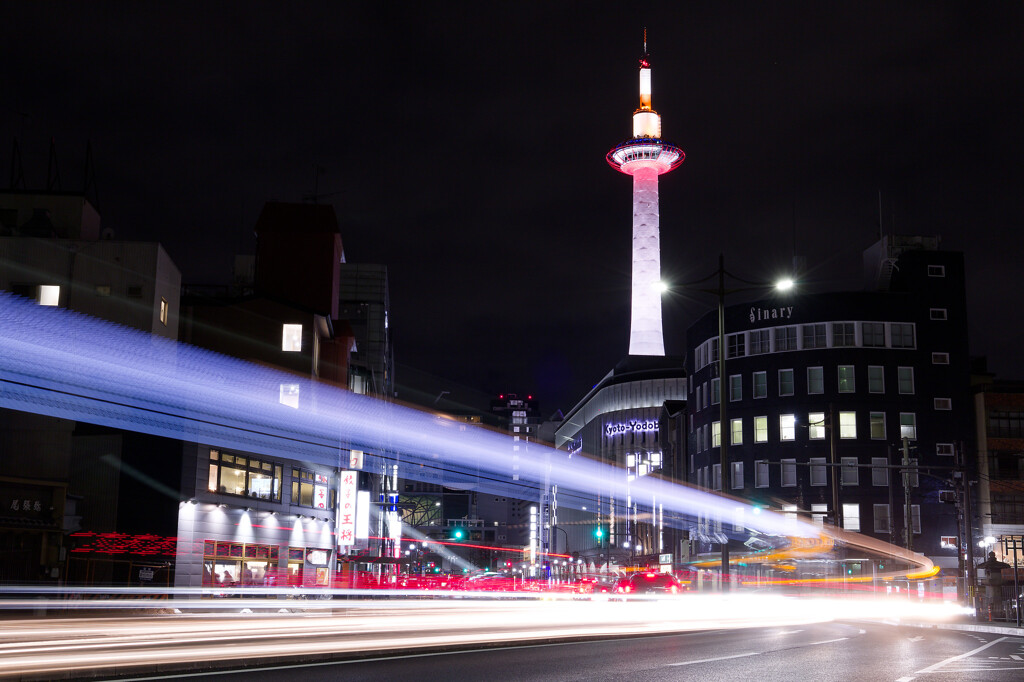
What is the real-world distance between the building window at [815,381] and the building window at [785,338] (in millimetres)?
2544

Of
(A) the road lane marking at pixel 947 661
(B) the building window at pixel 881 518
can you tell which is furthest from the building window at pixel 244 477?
(B) the building window at pixel 881 518

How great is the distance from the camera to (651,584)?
183ft

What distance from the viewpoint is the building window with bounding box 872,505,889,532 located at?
261ft

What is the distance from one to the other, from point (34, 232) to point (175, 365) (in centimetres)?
1043

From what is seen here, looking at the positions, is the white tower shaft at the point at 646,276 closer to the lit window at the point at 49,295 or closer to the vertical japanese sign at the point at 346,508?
the vertical japanese sign at the point at 346,508

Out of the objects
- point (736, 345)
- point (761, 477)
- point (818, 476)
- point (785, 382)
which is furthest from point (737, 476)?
point (736, 345)

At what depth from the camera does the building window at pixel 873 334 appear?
275ft

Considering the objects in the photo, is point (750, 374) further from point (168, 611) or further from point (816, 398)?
point (168, 611)

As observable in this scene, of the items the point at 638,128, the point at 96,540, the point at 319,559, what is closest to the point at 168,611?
the point at 96,540

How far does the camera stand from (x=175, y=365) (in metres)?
52.6

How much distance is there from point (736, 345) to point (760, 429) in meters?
7.85

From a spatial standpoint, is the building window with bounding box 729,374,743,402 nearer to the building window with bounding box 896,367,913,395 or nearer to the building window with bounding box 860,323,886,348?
the building window with bounding box 860,323,886,348

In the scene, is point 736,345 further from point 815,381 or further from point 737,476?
point 737,476

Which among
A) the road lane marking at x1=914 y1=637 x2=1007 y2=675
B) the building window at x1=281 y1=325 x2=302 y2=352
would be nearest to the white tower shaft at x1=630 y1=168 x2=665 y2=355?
the building window at x1=281 y1=325 x2=302 y2=352
